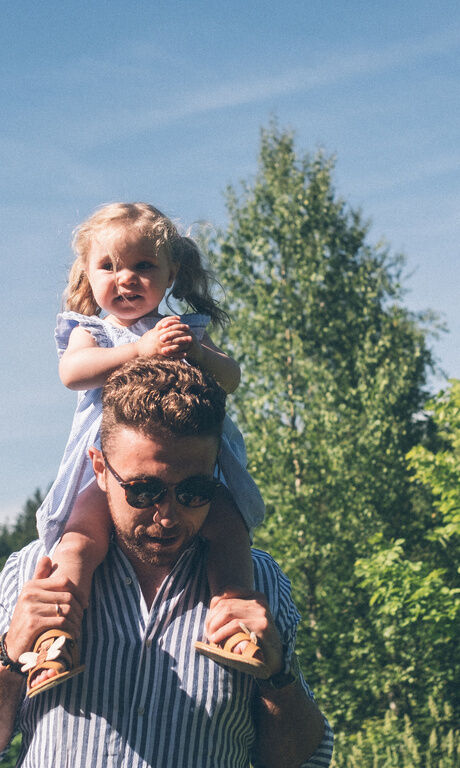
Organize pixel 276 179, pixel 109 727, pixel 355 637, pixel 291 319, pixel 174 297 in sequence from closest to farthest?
1. pixel 109 727
2. pixel 174 297
3. pixel 355 637
4. pixel 291 319
5. pixel 276 179

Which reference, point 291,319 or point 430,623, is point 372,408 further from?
point 430,623

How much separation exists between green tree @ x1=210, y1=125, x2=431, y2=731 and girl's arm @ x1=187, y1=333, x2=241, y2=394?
1450 cm

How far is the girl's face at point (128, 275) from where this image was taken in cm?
275

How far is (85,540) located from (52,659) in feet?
1.33

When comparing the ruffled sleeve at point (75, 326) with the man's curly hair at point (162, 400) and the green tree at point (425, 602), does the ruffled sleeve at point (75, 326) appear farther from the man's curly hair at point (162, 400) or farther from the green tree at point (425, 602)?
the green tree at point (425, 602)

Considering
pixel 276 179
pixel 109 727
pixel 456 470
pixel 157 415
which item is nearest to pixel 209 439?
pixel 157 415

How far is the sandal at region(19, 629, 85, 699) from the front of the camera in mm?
1986

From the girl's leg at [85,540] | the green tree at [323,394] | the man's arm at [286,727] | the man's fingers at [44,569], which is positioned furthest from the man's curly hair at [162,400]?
the green tree at [323,394]

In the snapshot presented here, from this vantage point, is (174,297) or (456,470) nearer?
(174,297)

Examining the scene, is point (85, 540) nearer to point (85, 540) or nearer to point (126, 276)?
point (85, 540)

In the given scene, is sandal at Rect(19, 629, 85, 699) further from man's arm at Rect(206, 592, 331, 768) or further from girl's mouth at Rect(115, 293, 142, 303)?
girl's mouth at Rect(115, 293, 142, 303)

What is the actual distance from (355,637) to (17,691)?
1550 centimetres

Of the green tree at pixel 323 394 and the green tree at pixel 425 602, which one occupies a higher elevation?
the green tree at pixel 323 394

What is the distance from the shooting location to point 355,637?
1694 centimetres
